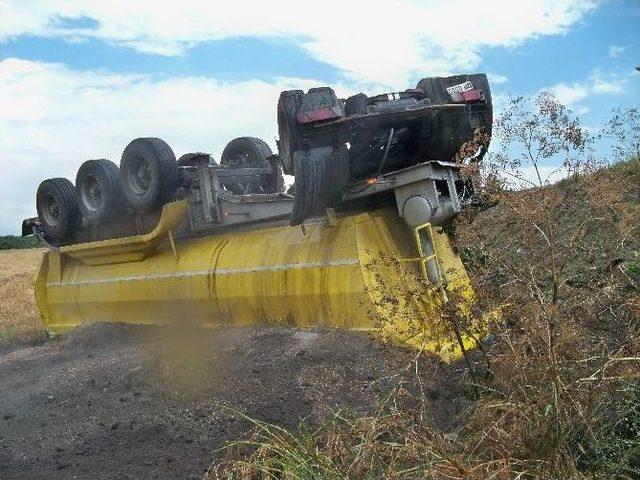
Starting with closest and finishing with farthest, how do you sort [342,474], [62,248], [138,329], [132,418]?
[342,474] < [132,418] < [138,329] < [62,248]

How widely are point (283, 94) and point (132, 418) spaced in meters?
2.86

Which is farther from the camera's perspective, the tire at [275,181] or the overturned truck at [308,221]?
the tire at [275,181]

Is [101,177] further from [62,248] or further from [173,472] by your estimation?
[173,472]

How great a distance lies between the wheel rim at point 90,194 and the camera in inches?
333

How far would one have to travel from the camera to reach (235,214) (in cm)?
730

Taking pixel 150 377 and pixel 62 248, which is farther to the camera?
pixel 62 248

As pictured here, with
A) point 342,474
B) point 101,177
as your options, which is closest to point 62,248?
point 101,177

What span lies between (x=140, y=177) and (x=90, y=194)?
1.13 m

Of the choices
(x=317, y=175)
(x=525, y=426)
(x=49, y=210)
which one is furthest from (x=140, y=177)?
(x=525, y=426)

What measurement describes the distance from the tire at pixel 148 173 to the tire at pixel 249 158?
3.21 ft

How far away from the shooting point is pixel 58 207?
29.6 ft

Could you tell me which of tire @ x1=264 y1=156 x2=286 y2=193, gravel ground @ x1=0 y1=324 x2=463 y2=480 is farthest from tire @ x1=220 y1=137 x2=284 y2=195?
gravel ground @ x1=0 y1=324 x2=463 y2=480

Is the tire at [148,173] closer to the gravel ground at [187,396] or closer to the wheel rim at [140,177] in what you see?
the wheel rim at [140,177]

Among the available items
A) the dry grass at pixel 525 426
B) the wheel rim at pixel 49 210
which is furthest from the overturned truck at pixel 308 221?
the wheel rim at pixel 49 210
